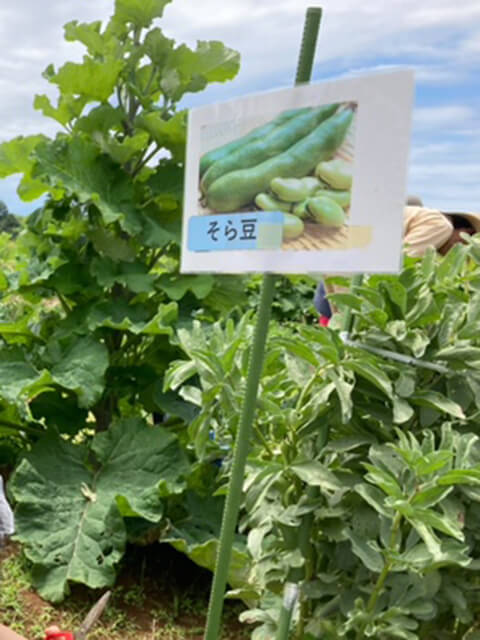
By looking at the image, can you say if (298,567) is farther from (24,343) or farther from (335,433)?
(24,343)

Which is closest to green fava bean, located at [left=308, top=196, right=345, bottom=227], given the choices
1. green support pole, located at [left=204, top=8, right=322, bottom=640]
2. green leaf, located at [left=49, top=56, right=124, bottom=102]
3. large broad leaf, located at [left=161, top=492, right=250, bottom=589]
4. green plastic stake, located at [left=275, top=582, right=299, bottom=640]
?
green support pole, located at [left=204, top=8, right=322, bottom=640]

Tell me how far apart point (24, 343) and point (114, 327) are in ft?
1.80

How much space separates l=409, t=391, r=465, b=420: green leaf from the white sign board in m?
0.33

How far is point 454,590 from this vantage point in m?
1.60

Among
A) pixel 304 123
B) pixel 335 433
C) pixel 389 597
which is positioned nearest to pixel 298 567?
pixel 389 597

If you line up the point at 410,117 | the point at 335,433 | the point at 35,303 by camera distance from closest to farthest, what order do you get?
the point at 410,117
the point at 335,433
the point at 35,303

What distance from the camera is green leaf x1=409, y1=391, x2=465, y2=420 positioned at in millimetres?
1559

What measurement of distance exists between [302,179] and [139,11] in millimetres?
2194

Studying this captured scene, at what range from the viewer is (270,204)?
4.96 ft

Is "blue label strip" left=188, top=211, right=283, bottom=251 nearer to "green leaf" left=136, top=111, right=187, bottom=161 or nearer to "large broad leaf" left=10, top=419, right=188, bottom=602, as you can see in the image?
"large broad leaf" left=10, top=419, right=188, bottom=602

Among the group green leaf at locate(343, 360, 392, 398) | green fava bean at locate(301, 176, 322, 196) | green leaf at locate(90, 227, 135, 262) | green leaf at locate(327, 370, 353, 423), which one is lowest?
green leaf at locate(327, 370, 353, 423)

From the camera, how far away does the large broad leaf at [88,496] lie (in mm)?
2918

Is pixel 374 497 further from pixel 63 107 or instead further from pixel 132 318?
pixel 63 107

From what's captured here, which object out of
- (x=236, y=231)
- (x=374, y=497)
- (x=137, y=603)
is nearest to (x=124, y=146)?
(x=137, y=603)
